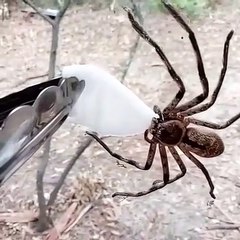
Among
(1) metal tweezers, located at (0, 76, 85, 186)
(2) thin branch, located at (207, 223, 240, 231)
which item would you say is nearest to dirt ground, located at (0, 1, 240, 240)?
(2) thin branch, located at (207, 223, 240, 231)

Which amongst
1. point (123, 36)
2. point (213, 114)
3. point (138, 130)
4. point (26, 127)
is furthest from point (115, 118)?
point (123, 36)

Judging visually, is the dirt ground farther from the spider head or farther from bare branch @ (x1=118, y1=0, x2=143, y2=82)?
the spider head

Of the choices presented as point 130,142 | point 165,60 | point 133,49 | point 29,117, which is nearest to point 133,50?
point 133,49

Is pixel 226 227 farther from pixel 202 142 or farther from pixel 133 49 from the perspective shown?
pixel 133 49

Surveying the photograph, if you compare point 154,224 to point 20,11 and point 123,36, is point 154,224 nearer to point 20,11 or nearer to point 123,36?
point 123,36

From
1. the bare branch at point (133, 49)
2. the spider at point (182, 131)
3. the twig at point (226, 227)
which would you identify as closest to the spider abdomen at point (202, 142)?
the spider at point (182, 131)

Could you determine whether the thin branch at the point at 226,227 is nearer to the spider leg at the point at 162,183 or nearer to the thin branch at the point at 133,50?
the spider leg at the point at 162,183
